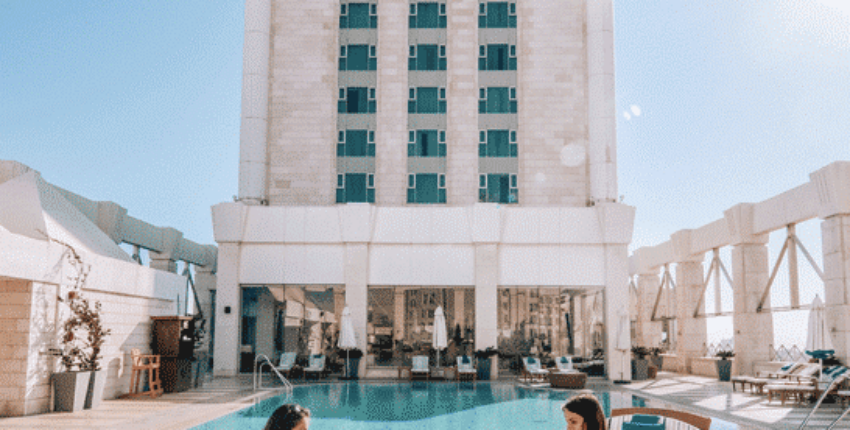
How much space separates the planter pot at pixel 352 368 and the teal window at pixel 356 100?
344 inches

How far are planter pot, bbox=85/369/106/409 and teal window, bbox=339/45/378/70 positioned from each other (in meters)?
14.6

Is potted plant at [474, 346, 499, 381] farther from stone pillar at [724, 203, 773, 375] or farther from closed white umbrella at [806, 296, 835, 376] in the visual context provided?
closed white umbrella at [806, 296, 835, 376]

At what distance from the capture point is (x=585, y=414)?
10.7 ft

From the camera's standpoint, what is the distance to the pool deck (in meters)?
11.6

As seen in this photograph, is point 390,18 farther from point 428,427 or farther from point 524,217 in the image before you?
point 428,427

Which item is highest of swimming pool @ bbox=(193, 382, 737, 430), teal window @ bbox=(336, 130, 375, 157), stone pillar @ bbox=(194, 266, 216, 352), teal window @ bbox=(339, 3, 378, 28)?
teal window @ bbox=(339, 3, 378, 28)

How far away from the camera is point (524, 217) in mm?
22922

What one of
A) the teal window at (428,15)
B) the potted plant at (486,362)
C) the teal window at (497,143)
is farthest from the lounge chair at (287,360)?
the teal window at (428,15)

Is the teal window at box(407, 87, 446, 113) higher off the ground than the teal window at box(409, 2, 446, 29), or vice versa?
the teal window at box(409, 2, 446, 29)

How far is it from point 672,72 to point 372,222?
47.9 ft

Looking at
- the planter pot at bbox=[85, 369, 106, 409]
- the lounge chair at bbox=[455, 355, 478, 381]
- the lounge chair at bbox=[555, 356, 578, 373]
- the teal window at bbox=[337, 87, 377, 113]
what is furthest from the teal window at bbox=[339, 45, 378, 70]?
the planter pot at bbox=[85, 369, 106, 409]

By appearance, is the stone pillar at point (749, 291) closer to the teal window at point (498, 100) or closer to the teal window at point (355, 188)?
the teal window at point (498, 100)

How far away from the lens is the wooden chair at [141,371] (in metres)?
15.6

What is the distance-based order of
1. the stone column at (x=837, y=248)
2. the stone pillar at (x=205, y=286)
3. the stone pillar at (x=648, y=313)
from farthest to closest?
1. the stone pillar at (x=205, y=286)
2. the stone pillar at (x=648, y=313)
3. the stone column at (x=837, y=248)
